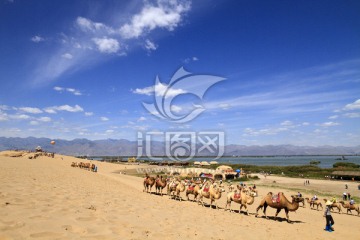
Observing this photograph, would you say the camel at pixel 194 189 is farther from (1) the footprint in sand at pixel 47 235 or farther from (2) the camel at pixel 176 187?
(1) the footprint in sand at pixel 47 235

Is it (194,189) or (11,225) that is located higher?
(11,225)

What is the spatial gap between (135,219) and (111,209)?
136 cm

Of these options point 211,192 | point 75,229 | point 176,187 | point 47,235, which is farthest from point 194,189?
point 47,235

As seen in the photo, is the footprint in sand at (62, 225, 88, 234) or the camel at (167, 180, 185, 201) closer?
the footprint in sand at (62, 225, 88, 234)

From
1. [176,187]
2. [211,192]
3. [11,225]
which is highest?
[11,225]

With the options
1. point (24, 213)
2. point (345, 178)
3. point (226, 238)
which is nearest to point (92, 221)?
point (24, 213)

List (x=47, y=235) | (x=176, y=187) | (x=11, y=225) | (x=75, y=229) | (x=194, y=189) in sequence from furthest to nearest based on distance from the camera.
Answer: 1. (x=176, y=187)
2. (x=194, y=189)
3. (x=75, y=229)
4. (x=11, y=225)
5. (x=47, y=235)

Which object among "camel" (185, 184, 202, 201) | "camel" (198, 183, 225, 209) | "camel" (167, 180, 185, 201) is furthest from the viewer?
"camel" (167, 180, 185, 201)

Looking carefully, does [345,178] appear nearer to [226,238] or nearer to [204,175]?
[204,175]

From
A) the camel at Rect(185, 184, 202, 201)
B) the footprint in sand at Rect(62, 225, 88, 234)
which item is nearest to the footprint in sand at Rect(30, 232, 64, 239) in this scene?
the footprint in sand at Rect(62, 225, 88, 234)

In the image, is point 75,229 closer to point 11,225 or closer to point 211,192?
point 11,225

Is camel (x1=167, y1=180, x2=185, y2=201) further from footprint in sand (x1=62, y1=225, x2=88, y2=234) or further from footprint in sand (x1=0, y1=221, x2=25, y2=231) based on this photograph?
footprint in sand (x1=0, y1=221, x2=25, y2=231)

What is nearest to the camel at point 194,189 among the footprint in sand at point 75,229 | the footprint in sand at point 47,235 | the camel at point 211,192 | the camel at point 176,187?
the camel at point 176,187

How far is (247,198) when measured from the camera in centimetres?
1711
